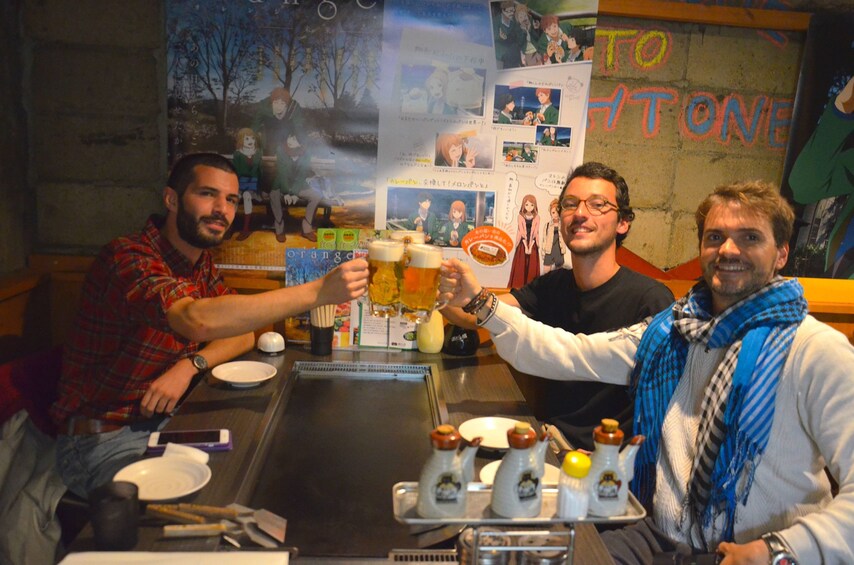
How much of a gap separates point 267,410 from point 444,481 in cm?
105

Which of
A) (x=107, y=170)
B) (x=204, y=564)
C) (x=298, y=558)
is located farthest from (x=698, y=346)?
(x=107, y=170)

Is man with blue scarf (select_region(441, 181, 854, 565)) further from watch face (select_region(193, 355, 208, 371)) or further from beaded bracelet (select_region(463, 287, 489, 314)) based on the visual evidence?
watch face (select_region(193, 355, 208, 371))

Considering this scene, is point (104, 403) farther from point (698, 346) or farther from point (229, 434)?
point (698, 346)

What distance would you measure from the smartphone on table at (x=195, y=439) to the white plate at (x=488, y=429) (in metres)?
0.66

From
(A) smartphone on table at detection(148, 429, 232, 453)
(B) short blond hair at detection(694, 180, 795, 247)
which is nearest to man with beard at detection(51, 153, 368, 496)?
(A) smartphone on table at detection(148, 429, 232, 453)

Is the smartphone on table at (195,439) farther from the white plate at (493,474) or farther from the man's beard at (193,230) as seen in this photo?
the man's beard at (193,230)

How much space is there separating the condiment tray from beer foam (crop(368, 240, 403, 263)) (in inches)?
32.9

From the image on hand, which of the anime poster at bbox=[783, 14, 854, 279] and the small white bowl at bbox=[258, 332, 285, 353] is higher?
the anime poster at bbox=[783, 14, 854, 279]

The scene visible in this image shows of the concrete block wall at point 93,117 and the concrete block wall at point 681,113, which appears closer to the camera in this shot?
the concrete block wall at point 93,117

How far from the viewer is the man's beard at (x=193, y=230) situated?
7.88 feet

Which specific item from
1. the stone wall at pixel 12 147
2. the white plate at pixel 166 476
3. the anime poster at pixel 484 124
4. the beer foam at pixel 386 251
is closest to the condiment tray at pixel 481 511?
A: the white plate at pixel 166 476

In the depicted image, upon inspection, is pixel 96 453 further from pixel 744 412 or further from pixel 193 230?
pixel 744 412

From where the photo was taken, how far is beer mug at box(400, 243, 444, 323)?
1.82 metres

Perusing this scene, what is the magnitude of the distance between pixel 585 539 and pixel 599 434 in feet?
1.21
